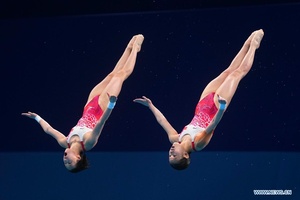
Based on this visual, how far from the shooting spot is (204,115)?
6438 millimetres

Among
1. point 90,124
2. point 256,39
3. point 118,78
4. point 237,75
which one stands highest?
point 256,39

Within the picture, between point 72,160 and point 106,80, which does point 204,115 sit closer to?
point 106,80

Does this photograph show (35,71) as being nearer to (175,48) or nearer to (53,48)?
(53,48)

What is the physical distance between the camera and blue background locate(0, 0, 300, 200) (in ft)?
24.3

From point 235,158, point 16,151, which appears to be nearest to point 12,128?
point 16,151

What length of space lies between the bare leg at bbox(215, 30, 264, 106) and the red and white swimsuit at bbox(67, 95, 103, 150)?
1.17 m

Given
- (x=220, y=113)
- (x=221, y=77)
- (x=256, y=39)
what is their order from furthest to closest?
1. (x=256, y=39)
2. (x=221, y=77)
3. (x=220, y=113)

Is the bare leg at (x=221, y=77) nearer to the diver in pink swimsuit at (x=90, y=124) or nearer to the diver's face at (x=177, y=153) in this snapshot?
the diver's face at (x=177, y=153)

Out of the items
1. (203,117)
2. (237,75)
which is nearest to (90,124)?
(203,117)

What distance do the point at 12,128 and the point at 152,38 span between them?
6.56 feet

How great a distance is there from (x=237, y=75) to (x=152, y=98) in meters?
1.65

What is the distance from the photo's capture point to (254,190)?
7.17 m

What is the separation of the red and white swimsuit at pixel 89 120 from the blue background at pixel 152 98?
1139 mm

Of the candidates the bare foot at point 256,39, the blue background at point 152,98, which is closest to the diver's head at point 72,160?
the blue background at point 152,98
